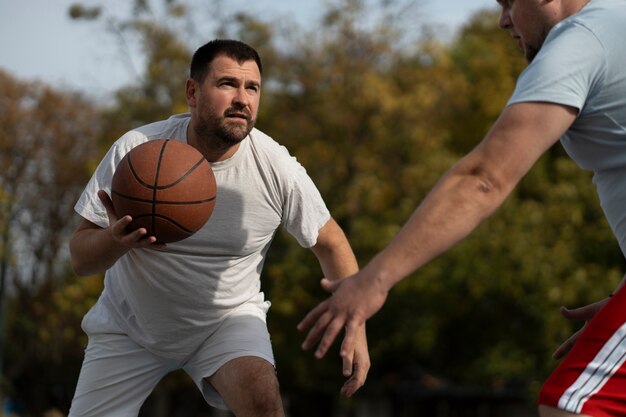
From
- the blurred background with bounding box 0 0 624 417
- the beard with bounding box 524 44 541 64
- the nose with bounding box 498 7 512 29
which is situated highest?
the nose with bounding box 498 7 512 29

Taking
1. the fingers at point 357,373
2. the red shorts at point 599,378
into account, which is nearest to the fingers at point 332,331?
the red shorts at point 599,378

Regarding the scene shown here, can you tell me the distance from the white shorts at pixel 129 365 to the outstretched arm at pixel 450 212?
2.94 metres

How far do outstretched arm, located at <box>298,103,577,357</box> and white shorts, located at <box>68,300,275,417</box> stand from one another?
294 cm

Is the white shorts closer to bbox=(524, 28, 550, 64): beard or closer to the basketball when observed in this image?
the basketball

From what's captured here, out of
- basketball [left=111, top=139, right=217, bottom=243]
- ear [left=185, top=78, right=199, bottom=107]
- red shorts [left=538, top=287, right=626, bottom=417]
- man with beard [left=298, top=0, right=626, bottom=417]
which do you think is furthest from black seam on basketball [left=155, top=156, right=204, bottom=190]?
red shorts [left=538, top=287, right=626, bottom=417]

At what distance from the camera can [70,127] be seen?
37.2 m

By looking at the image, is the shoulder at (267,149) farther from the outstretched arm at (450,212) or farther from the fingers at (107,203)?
the outstretched arm at (450,212)

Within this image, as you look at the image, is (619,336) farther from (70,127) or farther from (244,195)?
(70,127)

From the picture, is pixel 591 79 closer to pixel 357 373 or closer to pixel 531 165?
pixel 531 165

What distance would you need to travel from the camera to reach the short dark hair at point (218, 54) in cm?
691

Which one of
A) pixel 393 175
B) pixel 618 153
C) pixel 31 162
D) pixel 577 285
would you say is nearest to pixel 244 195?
pixel 618 153

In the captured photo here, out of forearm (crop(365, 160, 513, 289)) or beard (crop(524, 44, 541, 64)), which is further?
beard (crop(524, 44, 541, 64))

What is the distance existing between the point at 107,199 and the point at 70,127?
105ft

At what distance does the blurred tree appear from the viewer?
35438 millimetres
